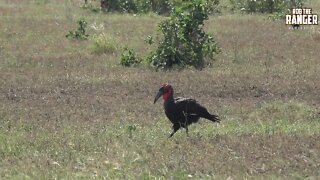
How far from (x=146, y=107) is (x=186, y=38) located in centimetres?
550

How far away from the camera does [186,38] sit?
684 inches

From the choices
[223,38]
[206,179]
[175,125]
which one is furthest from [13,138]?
[223,38]

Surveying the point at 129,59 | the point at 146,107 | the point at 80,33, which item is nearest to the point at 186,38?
the point at 129,59

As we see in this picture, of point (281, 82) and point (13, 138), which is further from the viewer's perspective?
point (281, 82)

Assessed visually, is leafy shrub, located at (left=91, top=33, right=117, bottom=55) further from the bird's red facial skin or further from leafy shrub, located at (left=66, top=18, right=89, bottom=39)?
the bird's red facial skin

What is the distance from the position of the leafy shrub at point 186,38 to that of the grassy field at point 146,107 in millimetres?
449

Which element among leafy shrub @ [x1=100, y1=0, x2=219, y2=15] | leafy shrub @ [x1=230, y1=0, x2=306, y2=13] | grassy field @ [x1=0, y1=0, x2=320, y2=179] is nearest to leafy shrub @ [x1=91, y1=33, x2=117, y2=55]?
grassy field @ [x1=0, y1=0, x2=320, y2=179]

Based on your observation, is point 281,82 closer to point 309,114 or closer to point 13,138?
point 309,114

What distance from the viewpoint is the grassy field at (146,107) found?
7.34 m

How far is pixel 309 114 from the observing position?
11344 mm

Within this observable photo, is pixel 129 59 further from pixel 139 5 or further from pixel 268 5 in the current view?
pixel 268 5

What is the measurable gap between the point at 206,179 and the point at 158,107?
5665 mm

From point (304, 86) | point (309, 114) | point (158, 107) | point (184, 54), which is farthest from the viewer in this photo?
point (184, 54)

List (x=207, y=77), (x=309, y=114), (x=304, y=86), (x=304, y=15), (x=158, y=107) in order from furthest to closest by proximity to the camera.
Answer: (x=304, y=15)
(x=207, y=77)
(x=304, y=86)
(x=158, y=107)
(x=309, y=114)
